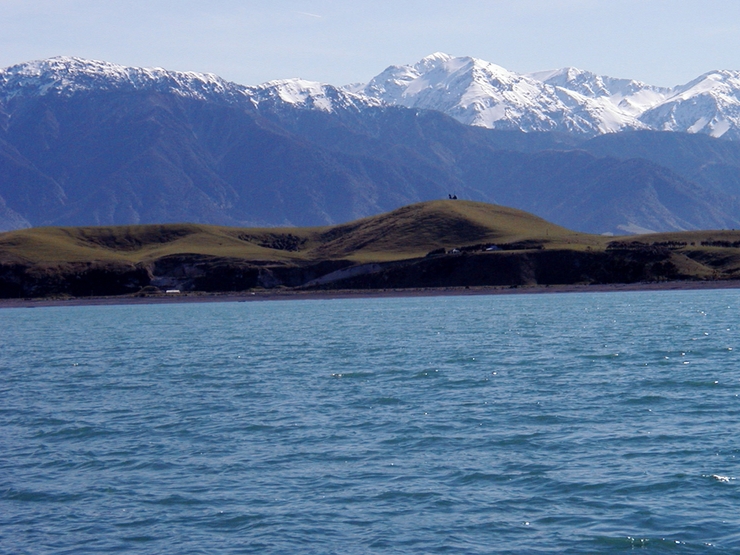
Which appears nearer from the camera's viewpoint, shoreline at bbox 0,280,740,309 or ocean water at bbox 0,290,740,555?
ocean water at bbox 0,290,740,555

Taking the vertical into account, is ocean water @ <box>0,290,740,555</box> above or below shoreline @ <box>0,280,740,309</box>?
below

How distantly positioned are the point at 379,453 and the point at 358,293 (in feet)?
494

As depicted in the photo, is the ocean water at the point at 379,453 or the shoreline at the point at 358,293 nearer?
the ocean water at the point at 379,453

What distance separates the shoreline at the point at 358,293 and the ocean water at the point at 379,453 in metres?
105

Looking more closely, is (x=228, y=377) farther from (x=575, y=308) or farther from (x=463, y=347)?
(x=575, y=308)

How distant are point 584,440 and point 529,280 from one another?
150m

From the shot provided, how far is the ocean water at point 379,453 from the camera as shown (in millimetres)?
21625

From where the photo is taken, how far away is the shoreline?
161750 millimetres

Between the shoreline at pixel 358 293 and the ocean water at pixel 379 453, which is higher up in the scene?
the shoreline at pixel 358 293

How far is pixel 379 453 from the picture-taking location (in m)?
28.6

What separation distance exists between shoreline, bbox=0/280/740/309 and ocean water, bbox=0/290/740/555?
10469cm

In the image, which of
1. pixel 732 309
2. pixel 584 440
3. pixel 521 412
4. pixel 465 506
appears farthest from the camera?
pixel 732 309

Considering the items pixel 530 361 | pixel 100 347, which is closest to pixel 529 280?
pixel 100 347

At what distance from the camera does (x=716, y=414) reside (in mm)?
33219
